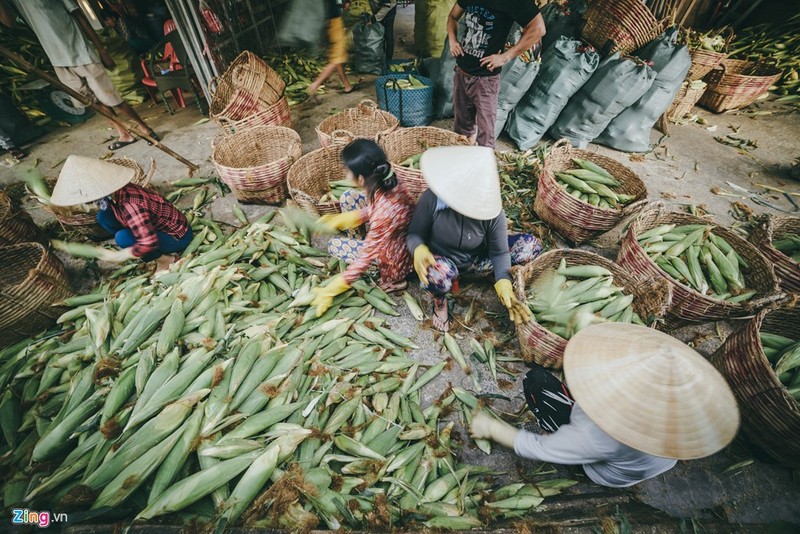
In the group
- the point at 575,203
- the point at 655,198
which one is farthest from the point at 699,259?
the point at 655,198

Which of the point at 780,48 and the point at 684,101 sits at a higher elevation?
the point at 780,48

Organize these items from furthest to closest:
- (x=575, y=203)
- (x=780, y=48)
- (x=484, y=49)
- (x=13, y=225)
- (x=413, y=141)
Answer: (x=780, y=48) < (x=413, y=141) < (x=484, y=49) < (x=13, y=225) < (x=575, y=203)

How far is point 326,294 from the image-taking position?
2.39 meters

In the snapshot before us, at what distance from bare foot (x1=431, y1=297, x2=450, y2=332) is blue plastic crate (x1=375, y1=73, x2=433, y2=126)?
3.15 metres

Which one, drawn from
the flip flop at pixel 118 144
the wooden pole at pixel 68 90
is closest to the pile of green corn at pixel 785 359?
the wooden pole at pixel 68 90

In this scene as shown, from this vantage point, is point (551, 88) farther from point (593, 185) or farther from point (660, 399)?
point (660, 399)

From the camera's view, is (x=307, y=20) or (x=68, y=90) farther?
(x=307, y=20)

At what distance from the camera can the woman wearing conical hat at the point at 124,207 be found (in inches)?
86.8

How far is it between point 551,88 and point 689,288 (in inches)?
114

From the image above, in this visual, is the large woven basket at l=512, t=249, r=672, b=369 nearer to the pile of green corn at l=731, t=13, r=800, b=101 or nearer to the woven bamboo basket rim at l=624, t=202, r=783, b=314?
the woven bamboo basket rim at l=624, t=202, r=783, b=314

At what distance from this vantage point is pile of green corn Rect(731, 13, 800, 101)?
209 inches

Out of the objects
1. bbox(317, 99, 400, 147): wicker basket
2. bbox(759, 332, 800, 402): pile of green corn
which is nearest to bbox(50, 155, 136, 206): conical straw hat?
bbox(317, 99, 400, 147): wicker basket

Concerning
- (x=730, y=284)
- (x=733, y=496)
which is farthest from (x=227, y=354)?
(x=730, y=284)

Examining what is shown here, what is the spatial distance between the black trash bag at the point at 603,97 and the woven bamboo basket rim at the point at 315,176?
3.02m
